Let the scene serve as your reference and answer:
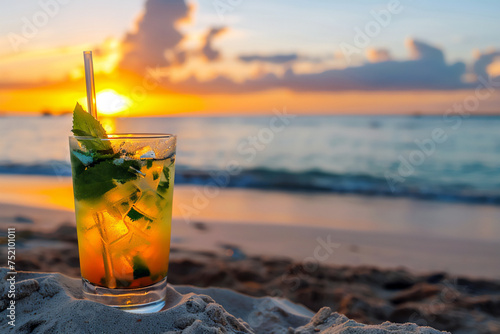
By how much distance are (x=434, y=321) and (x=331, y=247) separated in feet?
7.07

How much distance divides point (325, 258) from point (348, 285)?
927 millimetres

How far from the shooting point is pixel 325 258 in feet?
15.0

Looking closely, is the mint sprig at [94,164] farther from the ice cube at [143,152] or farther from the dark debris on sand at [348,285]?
the dark debris on sand at [348,285]

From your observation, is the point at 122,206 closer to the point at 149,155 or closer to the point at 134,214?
the point at 134,214

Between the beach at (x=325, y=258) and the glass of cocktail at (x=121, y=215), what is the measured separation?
1756 millimetres

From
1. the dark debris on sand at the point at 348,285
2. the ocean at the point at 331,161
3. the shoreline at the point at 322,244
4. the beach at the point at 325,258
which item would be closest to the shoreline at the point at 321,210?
the beach at the point at 325,258

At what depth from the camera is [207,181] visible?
11391mm

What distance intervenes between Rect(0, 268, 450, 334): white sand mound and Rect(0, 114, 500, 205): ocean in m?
8.08

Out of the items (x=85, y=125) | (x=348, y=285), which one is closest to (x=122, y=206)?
(x=85, y=125)

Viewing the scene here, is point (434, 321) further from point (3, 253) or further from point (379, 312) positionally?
point (3, 253)

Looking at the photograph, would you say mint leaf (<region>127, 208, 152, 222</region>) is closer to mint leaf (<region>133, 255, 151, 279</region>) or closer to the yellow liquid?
the yellow liquid

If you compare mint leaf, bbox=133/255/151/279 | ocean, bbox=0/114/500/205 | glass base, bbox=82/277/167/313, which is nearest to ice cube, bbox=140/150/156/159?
mint leaf, bbox=133/255/151/279

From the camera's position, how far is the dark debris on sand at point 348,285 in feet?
9.87

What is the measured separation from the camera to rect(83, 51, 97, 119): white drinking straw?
178 cm
